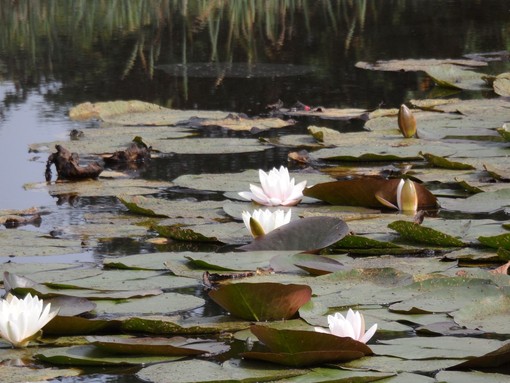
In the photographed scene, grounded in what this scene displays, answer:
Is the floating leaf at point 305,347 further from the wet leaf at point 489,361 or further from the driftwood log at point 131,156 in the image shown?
the driftwood log at point 131,156

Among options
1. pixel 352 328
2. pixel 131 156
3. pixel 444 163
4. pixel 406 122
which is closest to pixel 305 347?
pixel 352 328

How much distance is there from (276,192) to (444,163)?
80cm

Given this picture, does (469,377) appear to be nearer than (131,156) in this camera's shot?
Yes

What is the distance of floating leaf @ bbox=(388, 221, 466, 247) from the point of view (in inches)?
98.8

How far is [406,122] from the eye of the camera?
401 centimetres

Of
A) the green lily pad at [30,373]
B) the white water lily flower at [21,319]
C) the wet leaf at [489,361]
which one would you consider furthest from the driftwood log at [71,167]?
the wet leaf at [489,361]

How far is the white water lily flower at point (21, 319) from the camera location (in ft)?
6.20

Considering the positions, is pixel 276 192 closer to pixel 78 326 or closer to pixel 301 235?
pixel 301 235

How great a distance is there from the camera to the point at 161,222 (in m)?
2.92

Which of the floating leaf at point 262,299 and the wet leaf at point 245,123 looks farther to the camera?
the wet leaf at point 245,123

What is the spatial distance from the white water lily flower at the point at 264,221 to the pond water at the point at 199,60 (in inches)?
10.0

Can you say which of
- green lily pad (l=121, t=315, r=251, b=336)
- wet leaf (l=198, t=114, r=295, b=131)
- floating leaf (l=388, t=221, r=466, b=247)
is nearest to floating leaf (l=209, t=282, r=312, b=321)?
green lily pad (l=121, t=315, r=251, b=336)

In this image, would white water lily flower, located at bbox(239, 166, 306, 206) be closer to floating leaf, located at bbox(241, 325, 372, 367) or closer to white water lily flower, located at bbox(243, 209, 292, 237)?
white water lily flower, located at bbox(243, 209, 292, 237)

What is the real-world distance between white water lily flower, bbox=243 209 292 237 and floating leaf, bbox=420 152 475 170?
Result: 1036mm
